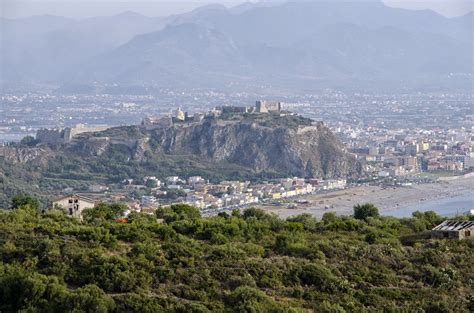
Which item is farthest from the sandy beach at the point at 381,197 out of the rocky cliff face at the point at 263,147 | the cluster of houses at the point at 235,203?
the rocky cliff face at the point at 263,147

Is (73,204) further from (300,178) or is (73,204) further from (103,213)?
(300,178)

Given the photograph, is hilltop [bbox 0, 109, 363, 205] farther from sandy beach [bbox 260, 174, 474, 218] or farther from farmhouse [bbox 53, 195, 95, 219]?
farmhouse [bbox 53, 195, 95, 219]

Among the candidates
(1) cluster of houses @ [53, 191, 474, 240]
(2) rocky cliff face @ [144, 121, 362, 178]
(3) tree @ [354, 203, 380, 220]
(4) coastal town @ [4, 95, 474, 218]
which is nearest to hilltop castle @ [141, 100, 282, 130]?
(4) coastal town @ [4, 95, 474, 218]

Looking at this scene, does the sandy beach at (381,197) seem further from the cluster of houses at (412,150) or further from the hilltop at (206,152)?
the hilltop at (206,152)

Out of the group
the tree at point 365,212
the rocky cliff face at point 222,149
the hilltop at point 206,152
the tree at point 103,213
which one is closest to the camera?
the tree at point 103,213

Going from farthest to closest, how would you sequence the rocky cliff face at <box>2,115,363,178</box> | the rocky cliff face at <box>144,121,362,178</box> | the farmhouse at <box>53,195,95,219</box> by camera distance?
the rocky cliff face at <box>144,121,362,178</box>, the rocky cliff face at <box>2,115,363,178</box>, the farmhouse at <box>53,195,95,219</box>

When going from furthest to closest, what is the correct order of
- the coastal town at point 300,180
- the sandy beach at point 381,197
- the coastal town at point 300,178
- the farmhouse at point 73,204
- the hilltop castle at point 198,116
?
the hilltop castle at point 198,116 < the coastal town at point 300,178 < the coastal town at point 300,180 < the sandy beach at point 381,197 < the farmhouse at point 73,204

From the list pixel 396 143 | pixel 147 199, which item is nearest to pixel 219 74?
pixel 396 143
